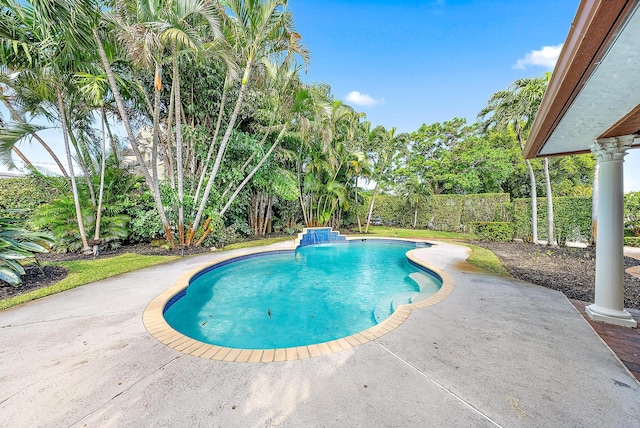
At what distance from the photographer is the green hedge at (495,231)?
34.5 ft

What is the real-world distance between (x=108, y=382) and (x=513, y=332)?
411 centimetres

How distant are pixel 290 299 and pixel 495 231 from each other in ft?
33.7

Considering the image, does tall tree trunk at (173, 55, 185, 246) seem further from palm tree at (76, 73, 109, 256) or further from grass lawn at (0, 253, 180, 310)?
palm tree at (76, 73, 109, 256)

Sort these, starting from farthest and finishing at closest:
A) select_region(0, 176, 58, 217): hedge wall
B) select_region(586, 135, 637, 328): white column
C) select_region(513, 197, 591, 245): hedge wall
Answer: select_region(513, 197, 591, 245): hedge wall
select_region(0, 176, 58, 217): hedge wall
select_region(586, 135, 637, 328): white column

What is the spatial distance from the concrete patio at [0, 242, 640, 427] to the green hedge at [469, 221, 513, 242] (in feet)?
28.9

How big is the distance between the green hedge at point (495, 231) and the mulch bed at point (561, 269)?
4.84 ft

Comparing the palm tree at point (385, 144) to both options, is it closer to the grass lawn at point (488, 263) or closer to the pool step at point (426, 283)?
the grass lawn at point (488, 263)

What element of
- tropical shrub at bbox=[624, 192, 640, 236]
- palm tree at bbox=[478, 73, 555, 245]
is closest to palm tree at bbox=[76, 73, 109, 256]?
palm tree at bbox=[478, 73, 555, 245]

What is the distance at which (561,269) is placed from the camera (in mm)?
5934

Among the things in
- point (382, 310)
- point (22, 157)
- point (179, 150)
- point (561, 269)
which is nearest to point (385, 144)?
point (561, 269)

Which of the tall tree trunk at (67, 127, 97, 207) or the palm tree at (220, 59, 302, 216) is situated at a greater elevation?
the palm tree at (220, 59, 302, 216)

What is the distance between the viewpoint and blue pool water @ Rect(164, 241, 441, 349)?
144 inches

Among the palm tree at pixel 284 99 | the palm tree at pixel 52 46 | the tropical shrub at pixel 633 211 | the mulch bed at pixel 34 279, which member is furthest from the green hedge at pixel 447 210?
the mulch bed at pixel 34 279

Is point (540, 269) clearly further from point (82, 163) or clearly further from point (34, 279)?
point (82, 163)
